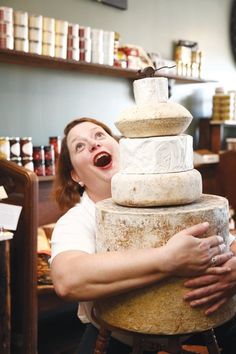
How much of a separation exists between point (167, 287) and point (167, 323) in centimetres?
8

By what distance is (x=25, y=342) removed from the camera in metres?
2.26

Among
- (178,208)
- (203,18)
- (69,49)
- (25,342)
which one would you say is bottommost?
(25,342)

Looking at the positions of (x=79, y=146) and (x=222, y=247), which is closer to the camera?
(x=222, y=247)

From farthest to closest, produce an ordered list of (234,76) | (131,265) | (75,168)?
(234,76) → (75,168) → (131,265)

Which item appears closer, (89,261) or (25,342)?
(89,261)

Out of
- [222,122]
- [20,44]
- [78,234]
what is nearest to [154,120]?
[78,234]

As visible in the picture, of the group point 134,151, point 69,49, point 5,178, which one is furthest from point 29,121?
point 134,151

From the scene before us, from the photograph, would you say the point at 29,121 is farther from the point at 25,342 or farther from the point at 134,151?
the point at 134,151

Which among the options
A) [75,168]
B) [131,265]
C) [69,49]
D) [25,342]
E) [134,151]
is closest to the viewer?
[131,265]

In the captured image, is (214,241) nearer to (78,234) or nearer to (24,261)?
(78,234)

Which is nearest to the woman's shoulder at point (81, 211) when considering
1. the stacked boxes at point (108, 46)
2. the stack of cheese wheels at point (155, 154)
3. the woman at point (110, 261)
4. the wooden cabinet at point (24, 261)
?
the woman at point (110, 261)

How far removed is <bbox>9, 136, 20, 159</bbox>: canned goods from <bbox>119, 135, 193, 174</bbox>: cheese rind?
5.51 ft

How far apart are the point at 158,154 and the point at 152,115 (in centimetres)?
9

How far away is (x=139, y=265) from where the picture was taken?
103 centimetres
